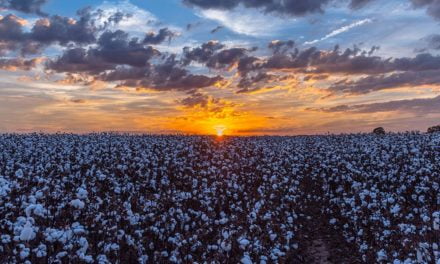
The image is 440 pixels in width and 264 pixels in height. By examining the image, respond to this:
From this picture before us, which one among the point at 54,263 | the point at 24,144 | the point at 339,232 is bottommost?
the point at 339,232

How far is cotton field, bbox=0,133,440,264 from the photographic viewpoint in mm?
11570

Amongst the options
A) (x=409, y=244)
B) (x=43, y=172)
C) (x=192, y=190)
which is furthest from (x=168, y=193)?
(x=409, y=244)

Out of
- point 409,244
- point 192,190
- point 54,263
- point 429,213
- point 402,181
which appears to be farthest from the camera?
point 402,181

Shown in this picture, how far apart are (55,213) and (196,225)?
458 centimetres

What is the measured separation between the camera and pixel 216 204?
57.5 feet

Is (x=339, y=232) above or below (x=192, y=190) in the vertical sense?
below

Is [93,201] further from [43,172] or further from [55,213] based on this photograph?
[43,172]

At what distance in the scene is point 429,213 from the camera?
15.2m

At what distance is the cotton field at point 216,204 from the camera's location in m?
11.6

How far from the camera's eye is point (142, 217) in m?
13.8

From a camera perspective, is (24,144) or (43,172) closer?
(43,172)

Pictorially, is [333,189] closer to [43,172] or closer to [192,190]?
[192,190]

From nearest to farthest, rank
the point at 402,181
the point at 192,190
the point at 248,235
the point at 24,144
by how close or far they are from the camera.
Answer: the point at 248,235 < the point at 192,190 < the point at 402,181 < the point at 24,144

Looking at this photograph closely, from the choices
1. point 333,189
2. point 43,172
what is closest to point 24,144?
point 43,172
